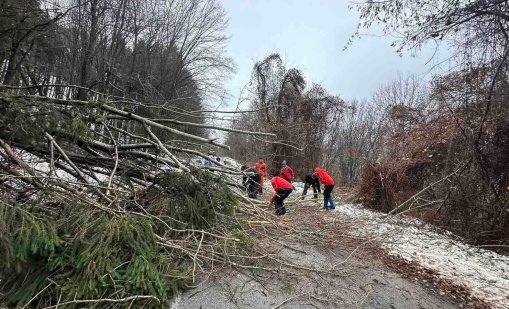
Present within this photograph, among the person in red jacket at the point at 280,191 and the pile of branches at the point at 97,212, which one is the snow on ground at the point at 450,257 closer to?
the person in red jacket at the point at 280,191

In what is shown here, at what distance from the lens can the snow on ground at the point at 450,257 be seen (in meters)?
5.54

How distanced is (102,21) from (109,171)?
14.9 m

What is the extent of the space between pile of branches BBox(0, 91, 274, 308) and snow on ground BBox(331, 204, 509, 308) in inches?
120

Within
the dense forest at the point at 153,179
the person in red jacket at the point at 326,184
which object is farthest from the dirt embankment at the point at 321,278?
the person in red jacket at the point at 326,184

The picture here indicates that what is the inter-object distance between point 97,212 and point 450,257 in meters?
6.33

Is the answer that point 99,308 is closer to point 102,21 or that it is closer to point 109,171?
point 109,171

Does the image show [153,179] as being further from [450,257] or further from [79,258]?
[450,257]

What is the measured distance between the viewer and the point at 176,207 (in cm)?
425

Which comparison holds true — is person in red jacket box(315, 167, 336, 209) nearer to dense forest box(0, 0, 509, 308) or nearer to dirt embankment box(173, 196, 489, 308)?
dense forest box(0, 0, 509, 308)

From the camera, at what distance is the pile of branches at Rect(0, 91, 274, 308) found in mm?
2941

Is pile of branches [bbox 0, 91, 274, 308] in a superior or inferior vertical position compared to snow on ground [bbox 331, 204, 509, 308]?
superior

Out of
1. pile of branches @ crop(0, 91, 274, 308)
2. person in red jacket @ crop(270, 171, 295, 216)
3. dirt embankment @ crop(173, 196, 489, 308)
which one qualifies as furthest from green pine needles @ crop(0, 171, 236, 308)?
person in red jacket @ crop(270, 171, 295, 216)

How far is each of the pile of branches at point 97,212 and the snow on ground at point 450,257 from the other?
3038mm

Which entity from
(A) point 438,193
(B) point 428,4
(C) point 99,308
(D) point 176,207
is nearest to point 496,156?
(A) point 438,193
